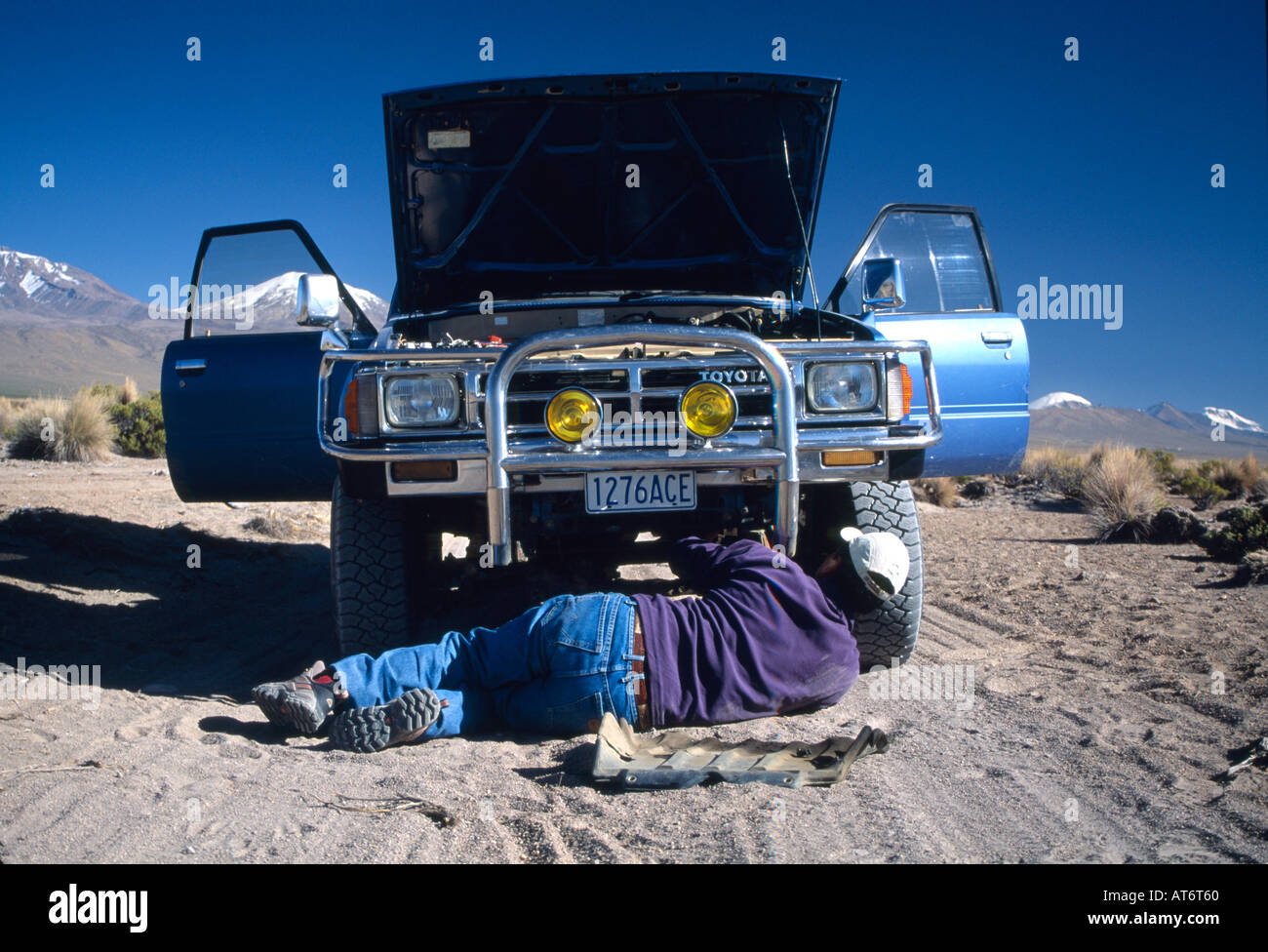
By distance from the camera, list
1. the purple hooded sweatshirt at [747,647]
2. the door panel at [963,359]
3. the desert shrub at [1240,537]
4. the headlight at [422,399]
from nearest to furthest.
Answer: the purple hooded sweatshirt at [747,647] < the headlight at [422,399] < the door panel at [963,359] < the desert shrub at [1240,537]

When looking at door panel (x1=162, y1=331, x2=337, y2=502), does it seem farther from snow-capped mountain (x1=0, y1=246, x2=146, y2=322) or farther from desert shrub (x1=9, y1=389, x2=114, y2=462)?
snow-capped mountain (x1=0, y1=246, x2=146, y2=322)

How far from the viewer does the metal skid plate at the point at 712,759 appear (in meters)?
2.57

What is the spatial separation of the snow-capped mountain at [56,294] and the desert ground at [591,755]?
454 feet

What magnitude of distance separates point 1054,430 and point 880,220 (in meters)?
87.8

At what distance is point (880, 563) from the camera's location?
333 centimetres

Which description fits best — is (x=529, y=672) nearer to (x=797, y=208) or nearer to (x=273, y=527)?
(x=797, y=208)

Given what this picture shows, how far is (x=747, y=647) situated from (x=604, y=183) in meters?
3.03

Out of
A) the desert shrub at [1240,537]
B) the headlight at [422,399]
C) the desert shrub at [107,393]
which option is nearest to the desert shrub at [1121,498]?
the desert shrub at [1240,537]

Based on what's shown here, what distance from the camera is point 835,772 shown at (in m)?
2.59

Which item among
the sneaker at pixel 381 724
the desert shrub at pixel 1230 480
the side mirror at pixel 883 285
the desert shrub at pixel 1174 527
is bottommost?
the desert shrub at pixel 1230 480
